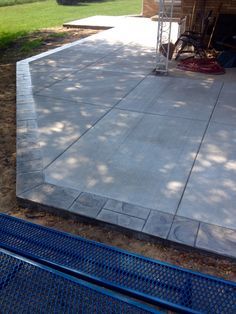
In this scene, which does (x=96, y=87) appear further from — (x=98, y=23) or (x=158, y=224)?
(x=98, y=23)

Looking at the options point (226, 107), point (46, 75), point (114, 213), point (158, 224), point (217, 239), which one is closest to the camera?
point (217, 239)

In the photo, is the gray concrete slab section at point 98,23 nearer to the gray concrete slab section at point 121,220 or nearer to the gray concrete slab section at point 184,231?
the gray concrete slab section at point 121,220

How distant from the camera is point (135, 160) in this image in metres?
3.77

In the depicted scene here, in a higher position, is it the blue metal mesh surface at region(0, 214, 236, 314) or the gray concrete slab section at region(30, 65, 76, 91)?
the gray concrete slab section at region(30, 65, 76, 91)

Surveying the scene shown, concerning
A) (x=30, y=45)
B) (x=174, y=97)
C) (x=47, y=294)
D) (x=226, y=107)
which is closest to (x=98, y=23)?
(x=30, y=45)

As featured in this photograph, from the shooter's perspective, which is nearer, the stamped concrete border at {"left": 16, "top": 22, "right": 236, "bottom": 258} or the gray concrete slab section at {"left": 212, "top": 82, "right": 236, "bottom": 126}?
the stamped concrete border at {"left": 16, "top": 22, "right": 236, "bottom": 258}

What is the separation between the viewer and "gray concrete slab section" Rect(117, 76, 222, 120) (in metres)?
5.00

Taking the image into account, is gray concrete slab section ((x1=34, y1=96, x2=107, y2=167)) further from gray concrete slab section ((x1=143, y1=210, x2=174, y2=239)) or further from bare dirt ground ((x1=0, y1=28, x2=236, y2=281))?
gray concrete slab section ((x1=143, y1=210, x2=174, y2=239))

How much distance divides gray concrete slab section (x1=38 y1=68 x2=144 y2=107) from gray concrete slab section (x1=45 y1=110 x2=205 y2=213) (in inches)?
34.2

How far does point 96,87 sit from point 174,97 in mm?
1515

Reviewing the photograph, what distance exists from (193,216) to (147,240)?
0.50 meters

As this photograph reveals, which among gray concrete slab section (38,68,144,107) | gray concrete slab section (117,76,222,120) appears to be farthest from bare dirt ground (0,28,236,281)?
gray concrete slab section (117,76,222,120)

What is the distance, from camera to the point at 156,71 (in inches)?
264

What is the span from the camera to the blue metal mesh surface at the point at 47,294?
5.61 ft
